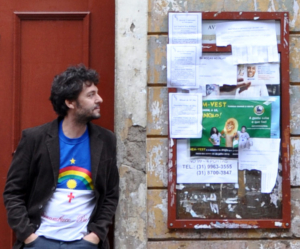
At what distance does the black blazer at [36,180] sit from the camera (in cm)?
333

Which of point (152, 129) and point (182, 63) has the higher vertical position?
point (182, 63)

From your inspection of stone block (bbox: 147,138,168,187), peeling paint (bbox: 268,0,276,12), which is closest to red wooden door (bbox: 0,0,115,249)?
stone block (bbox: 147,138,168,187)

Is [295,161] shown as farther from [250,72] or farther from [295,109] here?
[250,72]

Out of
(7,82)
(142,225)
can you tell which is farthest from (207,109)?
(7,82)

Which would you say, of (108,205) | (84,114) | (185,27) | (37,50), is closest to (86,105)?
(84,114)

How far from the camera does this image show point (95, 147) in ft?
11.4

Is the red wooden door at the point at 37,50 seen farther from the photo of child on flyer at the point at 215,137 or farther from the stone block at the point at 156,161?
the photo of child on flyer at the point at 215,137

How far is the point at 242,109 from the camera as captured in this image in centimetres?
389

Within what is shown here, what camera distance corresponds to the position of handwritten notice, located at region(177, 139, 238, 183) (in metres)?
3.90

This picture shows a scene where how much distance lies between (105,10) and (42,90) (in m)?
0.77

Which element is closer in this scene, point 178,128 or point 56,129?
point 56,129

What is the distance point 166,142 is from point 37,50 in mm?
1186

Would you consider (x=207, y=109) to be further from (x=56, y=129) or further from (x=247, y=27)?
(x=56, y=129)

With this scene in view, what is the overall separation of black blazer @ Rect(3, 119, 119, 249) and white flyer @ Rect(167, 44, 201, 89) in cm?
81
